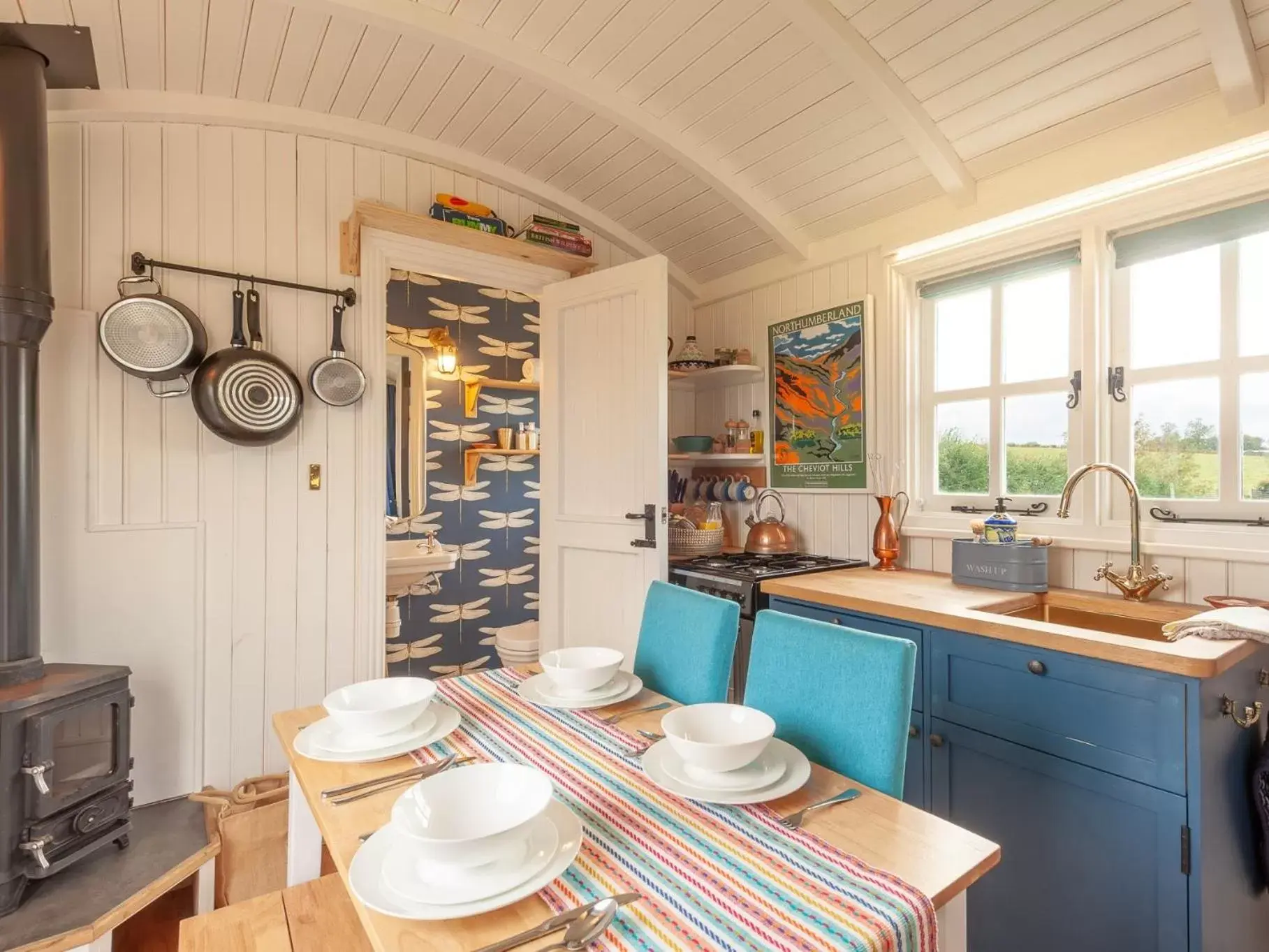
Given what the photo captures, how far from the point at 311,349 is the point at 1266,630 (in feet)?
9.26

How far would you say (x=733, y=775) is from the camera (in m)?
1.01

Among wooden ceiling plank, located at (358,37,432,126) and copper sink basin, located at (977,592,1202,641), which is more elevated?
wooden ceiling plank, located at (358,37,432,126)

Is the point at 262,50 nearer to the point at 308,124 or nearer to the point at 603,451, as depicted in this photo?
the point at 308,124

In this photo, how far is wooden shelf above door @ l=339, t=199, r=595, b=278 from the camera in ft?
7.97

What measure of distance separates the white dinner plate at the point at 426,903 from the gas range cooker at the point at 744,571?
1.43m

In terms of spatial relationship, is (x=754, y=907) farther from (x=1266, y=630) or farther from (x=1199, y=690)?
(x=1266, y=630)

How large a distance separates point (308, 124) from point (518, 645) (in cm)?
229

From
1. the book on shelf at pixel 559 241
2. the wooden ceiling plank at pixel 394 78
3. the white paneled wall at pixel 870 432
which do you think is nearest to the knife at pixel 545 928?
the white paneled wall at pixel 870 432

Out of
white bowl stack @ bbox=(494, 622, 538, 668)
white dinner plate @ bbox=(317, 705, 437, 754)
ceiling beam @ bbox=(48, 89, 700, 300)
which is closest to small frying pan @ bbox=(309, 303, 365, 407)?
ceiling beam @ bbox=(48, 89, 700, 300)

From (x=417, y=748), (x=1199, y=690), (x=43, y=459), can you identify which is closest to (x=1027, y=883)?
(x=1199, y=690)

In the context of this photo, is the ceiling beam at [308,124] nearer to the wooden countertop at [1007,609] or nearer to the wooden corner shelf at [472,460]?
the wooden corner shelf at [472,460]

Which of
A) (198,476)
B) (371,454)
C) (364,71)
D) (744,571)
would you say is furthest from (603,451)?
(364,71)

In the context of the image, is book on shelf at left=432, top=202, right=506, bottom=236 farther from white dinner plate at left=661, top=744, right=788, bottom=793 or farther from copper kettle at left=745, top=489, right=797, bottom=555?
white dinner plate at left=661, top=744, right=788, bottom=793

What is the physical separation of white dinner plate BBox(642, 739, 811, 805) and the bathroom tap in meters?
1.23
